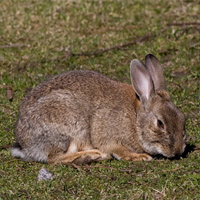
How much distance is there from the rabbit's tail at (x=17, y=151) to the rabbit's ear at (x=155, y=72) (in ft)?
6.73

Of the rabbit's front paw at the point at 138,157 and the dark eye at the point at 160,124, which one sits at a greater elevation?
the dark eye at the point at 160,124

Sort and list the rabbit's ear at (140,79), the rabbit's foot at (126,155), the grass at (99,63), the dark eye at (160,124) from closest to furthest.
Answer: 1. the grass at (99,63)
2. the dark eye at (160,124)
3. the rabbit's foot at (126,155)
4. the rabbit's ear at (140,79)

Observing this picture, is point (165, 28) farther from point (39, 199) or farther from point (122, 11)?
point (39, 199)

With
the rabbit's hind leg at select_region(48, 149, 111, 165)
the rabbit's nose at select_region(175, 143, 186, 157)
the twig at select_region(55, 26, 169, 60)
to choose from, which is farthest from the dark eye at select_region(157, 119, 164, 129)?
the twig at select_region(55, 26, 169, 60)

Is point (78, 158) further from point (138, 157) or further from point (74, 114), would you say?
point (138, 157)

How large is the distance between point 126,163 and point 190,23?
188 inches

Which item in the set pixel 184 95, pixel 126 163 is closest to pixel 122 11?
pixel 184 95

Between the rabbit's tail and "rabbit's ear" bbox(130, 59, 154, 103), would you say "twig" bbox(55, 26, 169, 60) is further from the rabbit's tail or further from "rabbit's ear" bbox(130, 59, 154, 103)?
the rabbit's tail

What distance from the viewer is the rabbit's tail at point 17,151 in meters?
6.23

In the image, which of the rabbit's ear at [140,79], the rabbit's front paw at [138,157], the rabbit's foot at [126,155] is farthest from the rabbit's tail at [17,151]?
the rabbit's ear at [140,79]

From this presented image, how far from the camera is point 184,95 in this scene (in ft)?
25.7

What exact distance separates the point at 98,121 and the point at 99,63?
2.72 meters

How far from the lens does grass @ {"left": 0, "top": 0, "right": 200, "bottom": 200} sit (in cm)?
538

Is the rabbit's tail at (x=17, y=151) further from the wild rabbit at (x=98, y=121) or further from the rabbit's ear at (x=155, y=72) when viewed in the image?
the rabbit's ear at (x=155, y=72)
